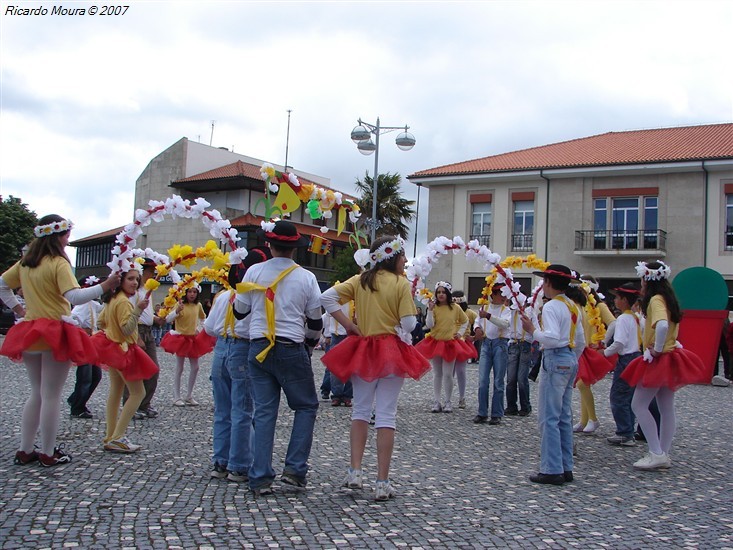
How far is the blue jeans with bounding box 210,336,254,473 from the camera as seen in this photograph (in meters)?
6.05

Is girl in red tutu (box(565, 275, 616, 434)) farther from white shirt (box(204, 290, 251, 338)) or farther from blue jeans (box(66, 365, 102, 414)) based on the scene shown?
blue jeans (box(66, 365, 102, 414))

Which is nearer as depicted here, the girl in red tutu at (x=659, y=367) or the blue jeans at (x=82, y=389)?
the girl in red tutu at (x=659, y=367)

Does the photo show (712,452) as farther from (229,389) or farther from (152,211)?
(152,211)

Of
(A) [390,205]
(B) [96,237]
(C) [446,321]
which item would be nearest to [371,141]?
(C) [446,321]

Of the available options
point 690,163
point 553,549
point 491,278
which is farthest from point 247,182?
point 553,549

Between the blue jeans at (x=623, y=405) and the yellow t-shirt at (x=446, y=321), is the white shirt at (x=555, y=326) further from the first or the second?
the yellow t-shirt at (x=446, y=321)

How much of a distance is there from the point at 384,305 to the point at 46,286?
9.60 feet

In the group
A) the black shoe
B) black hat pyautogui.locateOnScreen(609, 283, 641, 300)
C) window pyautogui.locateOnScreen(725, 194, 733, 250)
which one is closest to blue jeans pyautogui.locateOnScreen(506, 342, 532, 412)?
black hat pyautogui.locateOnScreen(609, 283, 641, 300)

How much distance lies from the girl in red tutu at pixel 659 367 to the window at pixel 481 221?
28384 mm

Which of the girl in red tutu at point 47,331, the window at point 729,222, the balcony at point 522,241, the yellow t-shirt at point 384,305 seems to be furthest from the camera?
the balcony at point 522,241

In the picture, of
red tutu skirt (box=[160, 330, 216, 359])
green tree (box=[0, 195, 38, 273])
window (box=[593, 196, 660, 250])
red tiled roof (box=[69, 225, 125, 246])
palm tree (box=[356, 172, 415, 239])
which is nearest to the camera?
red tutu skirt (box=[160, 330, 216, 359])

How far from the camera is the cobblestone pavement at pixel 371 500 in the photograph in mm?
4609

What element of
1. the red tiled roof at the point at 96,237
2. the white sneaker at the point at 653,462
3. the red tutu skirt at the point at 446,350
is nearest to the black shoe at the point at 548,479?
the white sneaker at the point at 653,462

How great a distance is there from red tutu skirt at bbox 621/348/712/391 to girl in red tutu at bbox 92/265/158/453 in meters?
4.97
